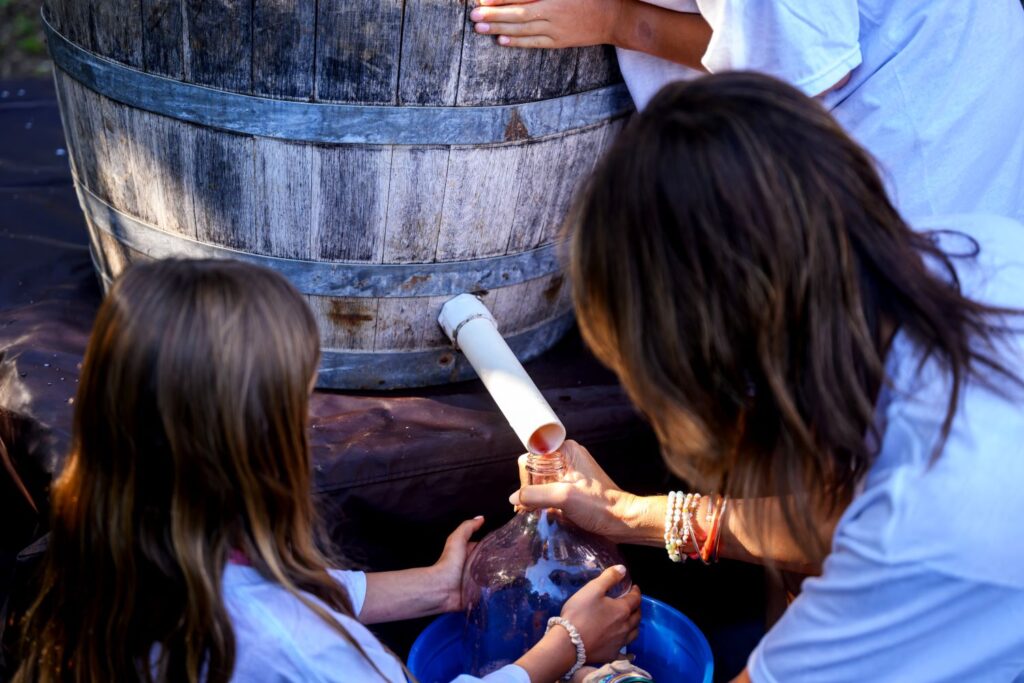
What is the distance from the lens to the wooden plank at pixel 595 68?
151 centimetres

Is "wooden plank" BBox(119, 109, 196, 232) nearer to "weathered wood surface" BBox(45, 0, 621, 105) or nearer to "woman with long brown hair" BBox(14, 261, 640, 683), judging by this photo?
"weathered wood surface" BBox(45, 0, 621, 105)

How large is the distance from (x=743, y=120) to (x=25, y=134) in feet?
6.85

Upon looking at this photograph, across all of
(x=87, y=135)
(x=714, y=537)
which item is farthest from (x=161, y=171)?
(x=714, y=537)

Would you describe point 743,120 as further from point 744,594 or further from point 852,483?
point 744,594

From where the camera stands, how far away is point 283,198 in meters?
1.44

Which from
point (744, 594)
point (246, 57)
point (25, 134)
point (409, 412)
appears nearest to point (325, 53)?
point (246, 57)

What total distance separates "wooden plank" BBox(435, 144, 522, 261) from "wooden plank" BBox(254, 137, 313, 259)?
0.63ft

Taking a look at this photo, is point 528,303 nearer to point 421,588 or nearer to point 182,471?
point 421,588

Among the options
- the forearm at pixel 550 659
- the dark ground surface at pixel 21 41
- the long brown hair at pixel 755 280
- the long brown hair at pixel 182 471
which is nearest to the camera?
the long brown hair at pixel 755 280

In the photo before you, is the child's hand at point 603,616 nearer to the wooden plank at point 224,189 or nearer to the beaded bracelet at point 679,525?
the beaded bracelet at point 679,525

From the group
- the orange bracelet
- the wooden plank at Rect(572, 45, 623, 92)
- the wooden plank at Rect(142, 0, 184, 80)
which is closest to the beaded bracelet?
the orange bracelet

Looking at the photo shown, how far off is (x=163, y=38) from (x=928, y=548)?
3.60 feet

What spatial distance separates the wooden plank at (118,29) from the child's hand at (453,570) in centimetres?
77

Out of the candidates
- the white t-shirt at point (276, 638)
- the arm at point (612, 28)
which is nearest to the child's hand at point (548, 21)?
the arm at point (612, 28)
